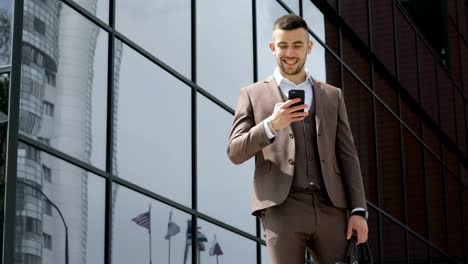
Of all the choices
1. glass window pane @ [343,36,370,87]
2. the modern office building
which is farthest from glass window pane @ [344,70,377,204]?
glass window pane @ [343,36,370,87]

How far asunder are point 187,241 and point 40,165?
2.94 meters

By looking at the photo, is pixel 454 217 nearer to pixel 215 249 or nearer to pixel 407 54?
pixel 407 54

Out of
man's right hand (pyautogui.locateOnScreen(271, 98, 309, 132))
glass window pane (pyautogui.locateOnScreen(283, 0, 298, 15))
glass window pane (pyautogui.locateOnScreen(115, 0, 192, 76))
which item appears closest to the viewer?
man's right hand (pyautogui.locateOnScreen(271, 98, 309, 132))

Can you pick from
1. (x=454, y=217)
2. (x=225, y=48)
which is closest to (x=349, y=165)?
(x=225, y=48)

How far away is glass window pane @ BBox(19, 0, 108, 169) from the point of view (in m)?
9.21

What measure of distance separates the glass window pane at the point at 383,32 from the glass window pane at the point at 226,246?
801 centimetres

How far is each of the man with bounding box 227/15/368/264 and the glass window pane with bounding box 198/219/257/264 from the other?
6.52 metres

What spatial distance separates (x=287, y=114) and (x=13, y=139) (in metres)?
4.22

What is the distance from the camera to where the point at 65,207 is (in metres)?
9.45

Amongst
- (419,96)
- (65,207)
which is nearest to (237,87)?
(65,207)

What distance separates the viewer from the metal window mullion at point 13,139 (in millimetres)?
8617

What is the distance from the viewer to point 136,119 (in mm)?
10969

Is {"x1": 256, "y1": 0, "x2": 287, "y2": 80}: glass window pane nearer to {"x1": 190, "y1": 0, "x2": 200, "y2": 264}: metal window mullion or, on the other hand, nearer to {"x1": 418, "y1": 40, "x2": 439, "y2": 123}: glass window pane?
{"x1": 190, "y1": 0, "x2": 200, "y2": 264}: metal window mullion

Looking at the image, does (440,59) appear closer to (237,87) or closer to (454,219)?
(454,219)
